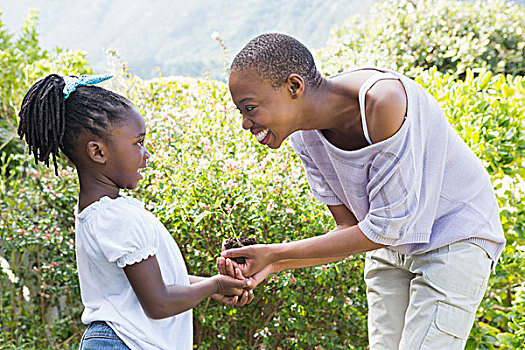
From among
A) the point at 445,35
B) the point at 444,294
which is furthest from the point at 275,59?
the point at 445,35

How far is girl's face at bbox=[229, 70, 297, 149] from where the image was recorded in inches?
69.1

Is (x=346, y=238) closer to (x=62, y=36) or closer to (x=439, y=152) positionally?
(x=439, y=152)

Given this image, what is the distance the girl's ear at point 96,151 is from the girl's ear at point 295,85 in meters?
0.60

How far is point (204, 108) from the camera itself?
3799 mm

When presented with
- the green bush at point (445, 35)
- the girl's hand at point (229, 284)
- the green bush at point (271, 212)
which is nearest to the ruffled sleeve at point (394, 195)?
the girl's hand at point (229, 284)

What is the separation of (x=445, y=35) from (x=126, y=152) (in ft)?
16.5

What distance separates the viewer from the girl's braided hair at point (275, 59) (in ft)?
5.72

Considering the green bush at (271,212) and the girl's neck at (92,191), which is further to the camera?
the green bush at (271,212)

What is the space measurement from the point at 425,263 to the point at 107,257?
103 cm

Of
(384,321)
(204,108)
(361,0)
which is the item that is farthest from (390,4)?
(384,321)

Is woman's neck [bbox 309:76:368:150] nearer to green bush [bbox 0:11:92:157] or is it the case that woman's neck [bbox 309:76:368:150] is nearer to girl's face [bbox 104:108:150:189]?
girl's face [bbox 104:108:150:189]

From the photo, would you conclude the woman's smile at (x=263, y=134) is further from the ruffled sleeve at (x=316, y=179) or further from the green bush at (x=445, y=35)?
the green bush at (x=445, y=35)

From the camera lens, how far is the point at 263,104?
177cm

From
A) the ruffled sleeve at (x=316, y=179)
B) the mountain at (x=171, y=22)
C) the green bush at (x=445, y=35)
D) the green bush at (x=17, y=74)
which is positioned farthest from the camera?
the mountain at (x=171, y=22)
